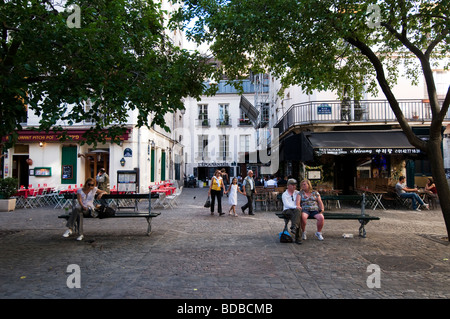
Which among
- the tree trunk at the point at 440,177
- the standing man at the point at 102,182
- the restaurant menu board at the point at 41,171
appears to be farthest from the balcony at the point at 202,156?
the tree trunk at the point at 440,177

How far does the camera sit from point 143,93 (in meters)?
6.81

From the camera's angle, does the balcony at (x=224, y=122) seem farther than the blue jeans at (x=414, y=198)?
Yes

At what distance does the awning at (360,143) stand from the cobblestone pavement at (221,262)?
4.85m

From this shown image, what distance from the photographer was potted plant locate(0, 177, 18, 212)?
555 inches

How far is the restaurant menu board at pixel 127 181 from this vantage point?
17188 mm

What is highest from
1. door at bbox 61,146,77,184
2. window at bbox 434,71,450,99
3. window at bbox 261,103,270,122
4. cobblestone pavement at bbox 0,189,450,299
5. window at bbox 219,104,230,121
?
window at bbox 219,104,230,121

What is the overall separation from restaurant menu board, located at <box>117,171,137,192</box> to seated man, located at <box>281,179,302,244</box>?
443 inches

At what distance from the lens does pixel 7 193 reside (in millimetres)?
14625

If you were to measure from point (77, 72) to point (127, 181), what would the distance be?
447 inches

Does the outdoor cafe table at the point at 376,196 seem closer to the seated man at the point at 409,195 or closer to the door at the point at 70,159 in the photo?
the seated man at the point at 409,195

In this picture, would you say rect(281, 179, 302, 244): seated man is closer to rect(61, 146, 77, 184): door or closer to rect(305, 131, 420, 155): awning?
rect(305, 131, 420, 155): awning

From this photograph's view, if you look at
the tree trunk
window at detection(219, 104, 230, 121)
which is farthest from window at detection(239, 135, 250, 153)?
the tree trunk
